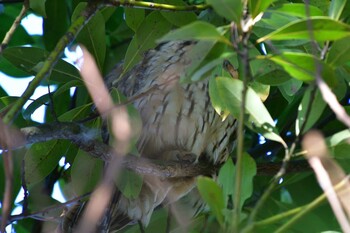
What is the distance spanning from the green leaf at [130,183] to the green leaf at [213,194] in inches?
31.2

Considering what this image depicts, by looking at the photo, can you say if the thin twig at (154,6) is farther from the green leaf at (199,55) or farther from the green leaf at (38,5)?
the green leaf at (199,55)

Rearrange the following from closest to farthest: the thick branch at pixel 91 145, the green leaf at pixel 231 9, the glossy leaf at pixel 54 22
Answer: the green leaf at pixel 231 9
the thick branch at pixel 91 145
the glossy leaf at pixel 54 22

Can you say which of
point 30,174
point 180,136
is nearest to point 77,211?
point 30,174

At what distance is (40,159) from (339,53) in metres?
1.10

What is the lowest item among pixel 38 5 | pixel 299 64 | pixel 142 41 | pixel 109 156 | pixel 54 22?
pixel 109 156

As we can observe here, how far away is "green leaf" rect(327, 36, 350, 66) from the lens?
6.19 feet

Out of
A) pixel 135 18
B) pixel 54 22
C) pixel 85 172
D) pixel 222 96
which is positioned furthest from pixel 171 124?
pixel 222 96

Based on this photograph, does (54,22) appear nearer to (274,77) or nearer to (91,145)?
(91,145)

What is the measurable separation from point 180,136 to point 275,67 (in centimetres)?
80

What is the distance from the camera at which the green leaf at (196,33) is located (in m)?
1.62

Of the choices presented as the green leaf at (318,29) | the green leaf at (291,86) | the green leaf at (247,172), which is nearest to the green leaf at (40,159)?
Result: the green leaf at (291,86)

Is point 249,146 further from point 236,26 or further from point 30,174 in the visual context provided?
point 236,26

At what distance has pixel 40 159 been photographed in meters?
2.60

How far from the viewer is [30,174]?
2.59m
